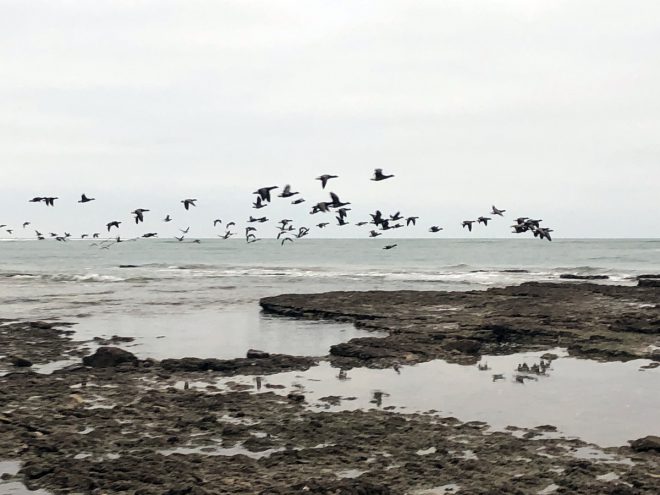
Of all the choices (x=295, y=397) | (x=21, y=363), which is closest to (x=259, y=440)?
(x=295, y=397)

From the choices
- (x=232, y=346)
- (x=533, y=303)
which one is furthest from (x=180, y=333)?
(x=533, y=303)

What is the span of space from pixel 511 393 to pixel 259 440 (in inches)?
246

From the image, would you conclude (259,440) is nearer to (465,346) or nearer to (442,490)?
(442,490)

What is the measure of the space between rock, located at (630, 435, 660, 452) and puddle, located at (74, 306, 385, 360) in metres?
10.6

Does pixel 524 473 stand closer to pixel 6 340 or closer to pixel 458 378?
pixel 458 378

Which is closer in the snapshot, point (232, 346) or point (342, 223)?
point (232, 346)

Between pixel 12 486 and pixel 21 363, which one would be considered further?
pixel 21 363

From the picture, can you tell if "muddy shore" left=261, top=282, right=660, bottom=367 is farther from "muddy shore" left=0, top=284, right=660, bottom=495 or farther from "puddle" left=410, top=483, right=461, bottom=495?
"puddle" left=410, top=483, right=461, bottom=495

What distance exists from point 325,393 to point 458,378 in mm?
3587

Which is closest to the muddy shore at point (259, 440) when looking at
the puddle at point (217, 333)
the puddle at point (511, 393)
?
the puddle at point (511, 393)

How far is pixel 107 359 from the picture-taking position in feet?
57.2

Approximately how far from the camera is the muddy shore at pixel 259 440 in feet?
29.3

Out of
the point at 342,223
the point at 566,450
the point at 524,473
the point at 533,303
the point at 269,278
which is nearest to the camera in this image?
the point at 524,473

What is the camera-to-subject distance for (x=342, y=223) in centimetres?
2411
